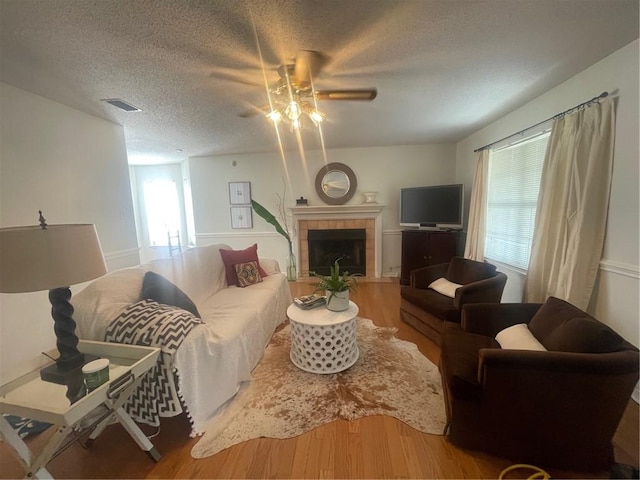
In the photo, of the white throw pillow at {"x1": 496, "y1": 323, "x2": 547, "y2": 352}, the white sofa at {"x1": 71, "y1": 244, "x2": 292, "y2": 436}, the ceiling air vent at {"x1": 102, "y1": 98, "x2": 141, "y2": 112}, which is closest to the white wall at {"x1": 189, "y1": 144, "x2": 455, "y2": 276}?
the ceiling air vent at {"x1": 102, "y1": 98, "x2": 141, "y2": 112}

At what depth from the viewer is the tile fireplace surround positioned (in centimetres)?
475

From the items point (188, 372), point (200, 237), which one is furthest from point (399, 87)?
point (200, 237)

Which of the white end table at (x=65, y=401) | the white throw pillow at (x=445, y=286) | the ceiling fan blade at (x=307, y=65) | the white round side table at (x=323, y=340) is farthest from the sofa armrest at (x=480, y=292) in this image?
the white end table at (x=65, y=401)

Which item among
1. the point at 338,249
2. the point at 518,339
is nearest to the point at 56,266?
the point at 518,339

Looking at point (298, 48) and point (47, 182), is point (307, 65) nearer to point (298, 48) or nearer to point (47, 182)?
point (298, 48)

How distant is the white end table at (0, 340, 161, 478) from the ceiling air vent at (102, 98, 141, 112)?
2.23 m

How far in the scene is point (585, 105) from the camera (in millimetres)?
2080

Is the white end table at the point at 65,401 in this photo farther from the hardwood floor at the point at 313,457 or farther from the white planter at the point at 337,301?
the white planter at the point at 337,301

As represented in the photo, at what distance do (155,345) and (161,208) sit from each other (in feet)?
18.4

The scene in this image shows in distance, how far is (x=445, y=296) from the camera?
2650mm

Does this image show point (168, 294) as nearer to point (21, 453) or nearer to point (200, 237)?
point (21, 453)

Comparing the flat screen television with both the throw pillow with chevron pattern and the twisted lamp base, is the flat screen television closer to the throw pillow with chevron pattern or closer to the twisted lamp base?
the throw pillow with chevron pattern

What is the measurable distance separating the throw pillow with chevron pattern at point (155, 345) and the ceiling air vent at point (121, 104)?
6.88 feet

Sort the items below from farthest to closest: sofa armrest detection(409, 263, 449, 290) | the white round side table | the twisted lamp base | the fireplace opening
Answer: the fireplace opening, sofa armrest detection(409, 263, 449, 290), the white round side table, the twisted lamp base
